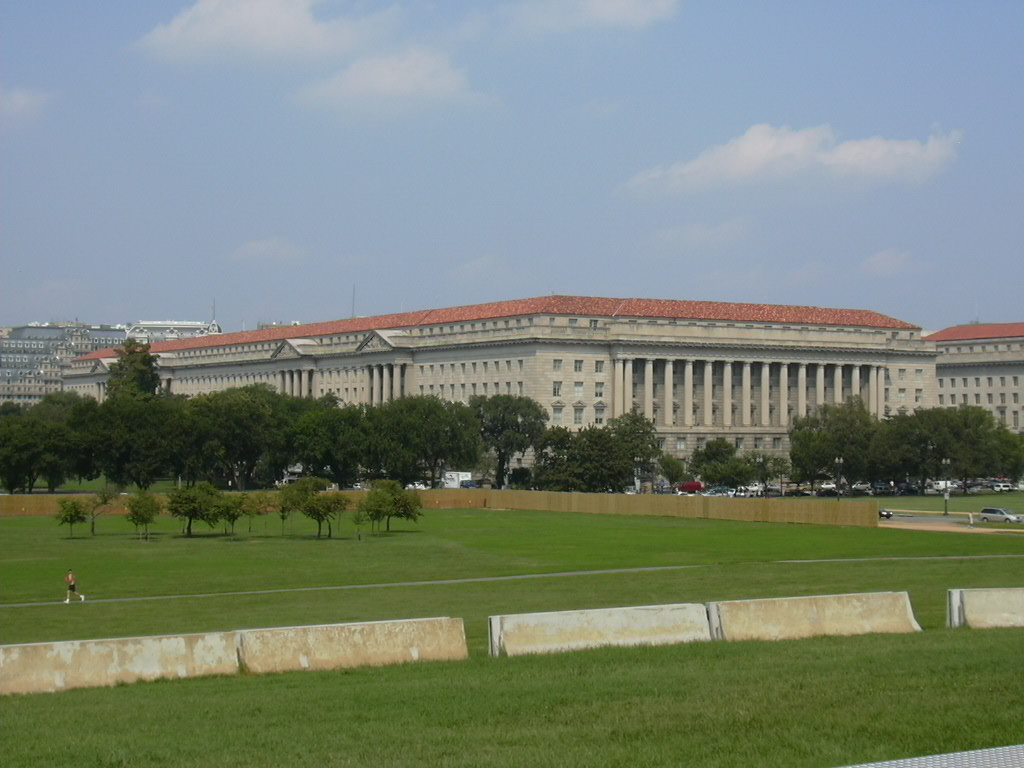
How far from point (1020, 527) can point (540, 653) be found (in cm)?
7519

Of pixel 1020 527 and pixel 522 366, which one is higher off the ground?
pixel 522 366

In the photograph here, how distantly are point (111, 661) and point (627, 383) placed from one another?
164980mm

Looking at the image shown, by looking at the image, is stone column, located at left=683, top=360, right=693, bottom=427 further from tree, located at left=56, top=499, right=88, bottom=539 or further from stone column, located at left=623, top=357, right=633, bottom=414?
tree, located at left=56, top=499, right=88, bottom=539

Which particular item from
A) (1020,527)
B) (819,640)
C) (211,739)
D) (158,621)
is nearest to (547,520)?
(1020,527)

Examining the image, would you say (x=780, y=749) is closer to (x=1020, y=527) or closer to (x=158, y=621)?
(x=158, y=621)

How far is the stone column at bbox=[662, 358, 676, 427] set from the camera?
190625 mm

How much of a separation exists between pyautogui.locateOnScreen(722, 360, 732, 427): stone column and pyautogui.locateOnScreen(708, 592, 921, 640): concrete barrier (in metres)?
166

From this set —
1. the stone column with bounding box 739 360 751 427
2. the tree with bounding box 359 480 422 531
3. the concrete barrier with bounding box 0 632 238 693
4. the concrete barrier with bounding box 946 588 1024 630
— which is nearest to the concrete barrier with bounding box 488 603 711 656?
the concrete barrier with bounding box 0 632 238 693

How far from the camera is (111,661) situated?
79.6 ft

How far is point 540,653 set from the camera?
25797mm

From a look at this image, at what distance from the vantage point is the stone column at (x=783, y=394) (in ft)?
648

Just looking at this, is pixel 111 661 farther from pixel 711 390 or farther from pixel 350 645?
pixel 711 390

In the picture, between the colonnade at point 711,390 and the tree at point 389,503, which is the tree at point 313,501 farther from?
the colonnade at point 711,390

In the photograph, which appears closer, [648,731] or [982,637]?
[648,731]
